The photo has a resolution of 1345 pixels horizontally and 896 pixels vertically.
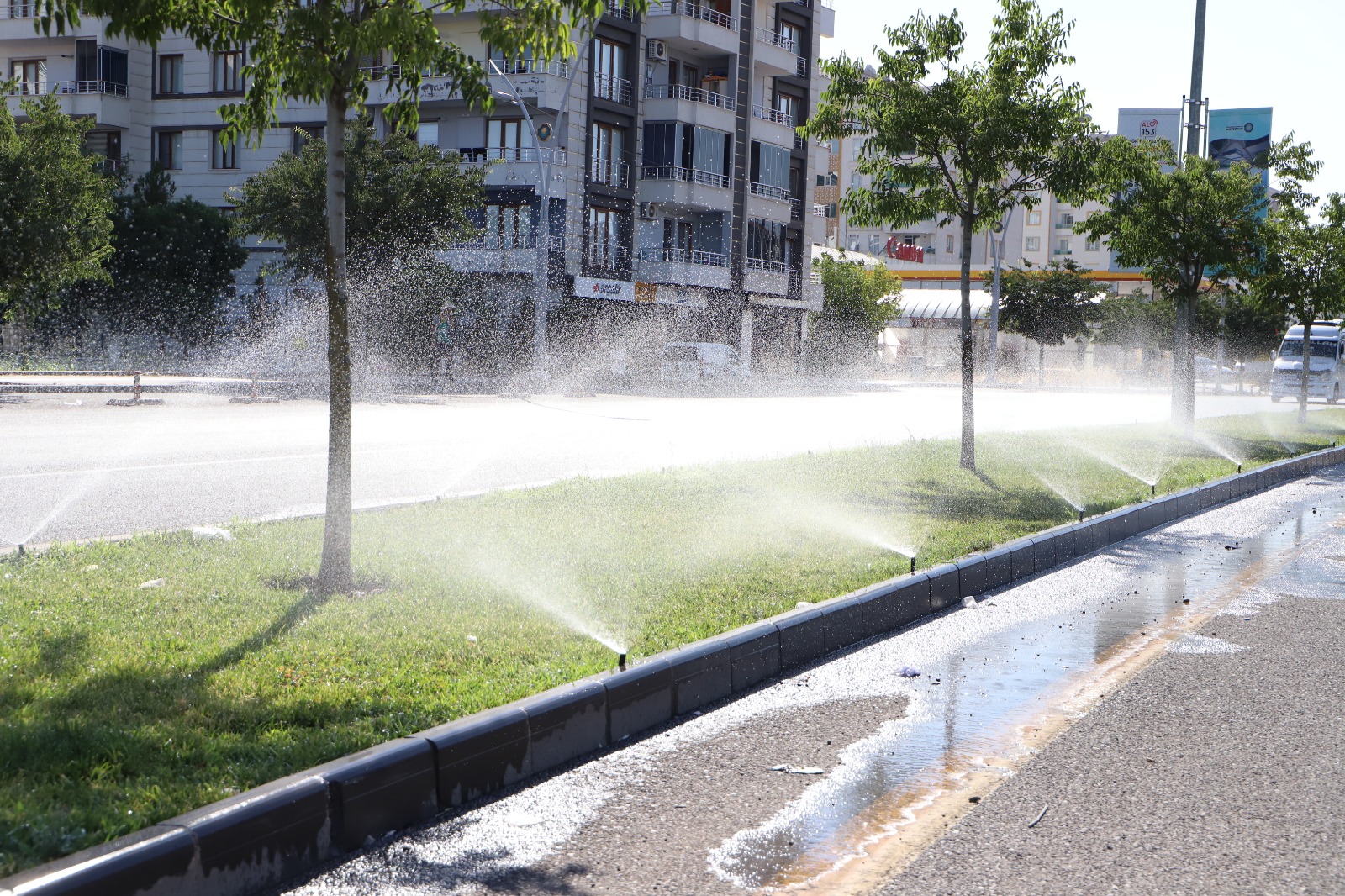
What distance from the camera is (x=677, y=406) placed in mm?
28484

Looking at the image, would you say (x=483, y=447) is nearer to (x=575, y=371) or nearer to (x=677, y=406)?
(x=677, y=406)

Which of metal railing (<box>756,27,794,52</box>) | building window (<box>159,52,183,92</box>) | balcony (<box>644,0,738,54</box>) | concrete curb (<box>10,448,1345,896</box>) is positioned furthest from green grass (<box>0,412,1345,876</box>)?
building window (<box>159,52,183,92</box>)

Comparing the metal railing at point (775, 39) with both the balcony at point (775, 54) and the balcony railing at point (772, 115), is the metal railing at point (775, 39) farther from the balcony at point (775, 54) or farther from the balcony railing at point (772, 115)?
the balcony railing at point (772, 115)

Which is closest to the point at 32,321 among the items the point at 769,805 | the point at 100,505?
the point at 100,505

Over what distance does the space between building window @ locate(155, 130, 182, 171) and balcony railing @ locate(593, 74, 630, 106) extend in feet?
54.6

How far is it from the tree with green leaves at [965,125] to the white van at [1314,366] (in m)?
36.0

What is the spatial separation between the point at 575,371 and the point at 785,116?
16.8 metres

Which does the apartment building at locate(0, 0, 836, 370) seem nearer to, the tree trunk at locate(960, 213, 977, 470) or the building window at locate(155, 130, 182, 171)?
the building window at locate(155, 130, 182, 171)

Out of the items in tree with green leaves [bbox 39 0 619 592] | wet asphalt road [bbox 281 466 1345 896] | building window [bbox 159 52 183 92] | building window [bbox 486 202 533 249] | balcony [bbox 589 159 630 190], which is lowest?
wet asphalt road [bbox 281 466 1345 896]

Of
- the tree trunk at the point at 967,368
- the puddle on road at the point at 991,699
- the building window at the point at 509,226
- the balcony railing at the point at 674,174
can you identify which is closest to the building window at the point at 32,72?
the building window at the point at 509,226

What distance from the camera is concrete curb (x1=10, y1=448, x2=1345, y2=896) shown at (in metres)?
3.33

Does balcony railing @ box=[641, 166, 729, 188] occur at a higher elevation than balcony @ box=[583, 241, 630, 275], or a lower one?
higher

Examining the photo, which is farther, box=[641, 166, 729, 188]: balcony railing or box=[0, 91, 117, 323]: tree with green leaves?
box=[641, 166, 729, 188]: balcony railing

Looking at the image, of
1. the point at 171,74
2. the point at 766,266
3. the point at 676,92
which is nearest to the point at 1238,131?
the point at 766,266
